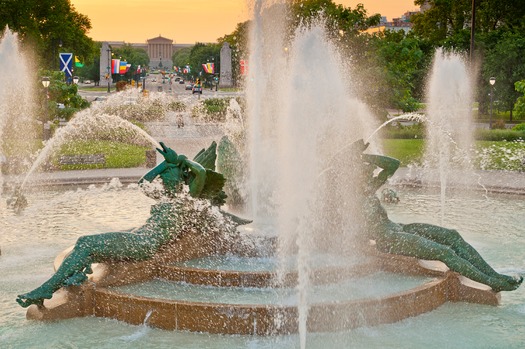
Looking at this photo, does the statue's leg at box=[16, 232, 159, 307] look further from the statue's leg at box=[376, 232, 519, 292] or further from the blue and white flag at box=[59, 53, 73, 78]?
the blue and white flag at box=[59, 53, 73, 78]

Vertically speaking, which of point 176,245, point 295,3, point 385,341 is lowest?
point 385,341

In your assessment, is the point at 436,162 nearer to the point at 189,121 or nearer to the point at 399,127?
the point at 399,127

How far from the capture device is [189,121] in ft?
146

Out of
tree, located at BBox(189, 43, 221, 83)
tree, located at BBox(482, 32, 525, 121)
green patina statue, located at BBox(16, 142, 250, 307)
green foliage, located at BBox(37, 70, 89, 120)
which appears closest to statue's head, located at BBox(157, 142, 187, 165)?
green patina statue, located at BBox(16, 142, 250, 307)

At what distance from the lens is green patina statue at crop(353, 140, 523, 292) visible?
10711mm

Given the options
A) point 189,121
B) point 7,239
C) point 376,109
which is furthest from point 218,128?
point 7,239

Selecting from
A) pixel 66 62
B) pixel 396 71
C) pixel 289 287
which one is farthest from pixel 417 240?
pixel 396 71

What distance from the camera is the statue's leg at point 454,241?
35.9 ft

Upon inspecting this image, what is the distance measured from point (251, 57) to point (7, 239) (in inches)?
326

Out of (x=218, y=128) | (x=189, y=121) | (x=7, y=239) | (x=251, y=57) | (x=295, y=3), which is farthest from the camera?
(x=295, y=3)

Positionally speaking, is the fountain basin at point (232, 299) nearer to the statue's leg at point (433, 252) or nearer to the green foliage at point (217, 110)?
the statue's leg at point (433, 252)

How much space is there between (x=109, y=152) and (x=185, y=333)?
18504 millimetres

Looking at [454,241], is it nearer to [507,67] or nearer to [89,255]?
[89,255]

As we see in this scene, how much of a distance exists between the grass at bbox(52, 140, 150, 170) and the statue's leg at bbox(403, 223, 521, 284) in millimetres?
14576
